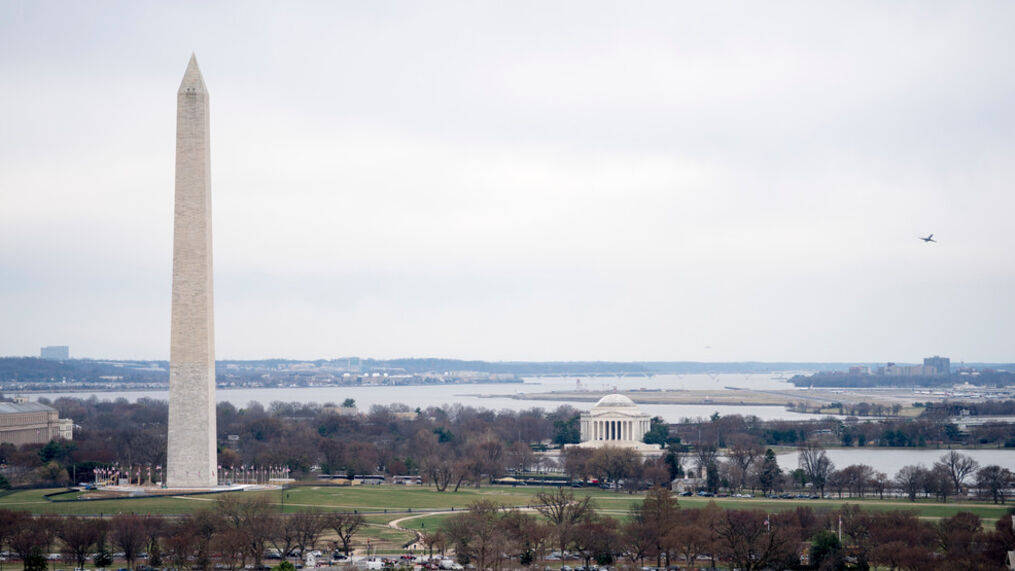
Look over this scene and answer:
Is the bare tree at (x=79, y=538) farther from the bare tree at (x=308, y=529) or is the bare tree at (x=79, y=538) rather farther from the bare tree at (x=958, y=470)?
the bare tree at (x=958, y=470)

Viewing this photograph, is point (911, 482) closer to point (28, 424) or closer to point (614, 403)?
point (614, 403)

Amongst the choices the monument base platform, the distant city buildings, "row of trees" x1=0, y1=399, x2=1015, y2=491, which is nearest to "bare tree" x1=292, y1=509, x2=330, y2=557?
the monument base platform

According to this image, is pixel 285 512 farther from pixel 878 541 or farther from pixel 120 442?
pixel 120 442

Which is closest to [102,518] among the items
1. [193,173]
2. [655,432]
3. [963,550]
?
[193,173]

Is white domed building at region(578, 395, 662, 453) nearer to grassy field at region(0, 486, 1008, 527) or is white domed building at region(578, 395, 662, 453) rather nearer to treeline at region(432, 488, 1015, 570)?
grassy field at region(0, 486, 1008, 527)

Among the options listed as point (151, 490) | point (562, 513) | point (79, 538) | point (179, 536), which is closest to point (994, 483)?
point (562, 513)

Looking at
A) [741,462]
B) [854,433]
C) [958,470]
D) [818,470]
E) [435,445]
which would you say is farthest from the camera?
[854,433]

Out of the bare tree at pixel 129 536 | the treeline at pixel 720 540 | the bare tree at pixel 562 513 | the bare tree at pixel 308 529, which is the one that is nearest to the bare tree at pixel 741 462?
the bare tree at pixel 562 513
